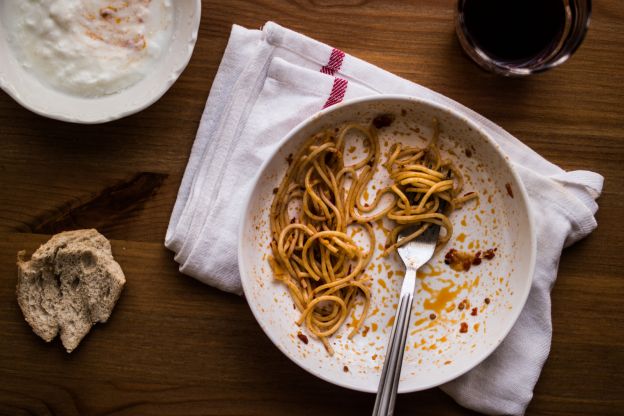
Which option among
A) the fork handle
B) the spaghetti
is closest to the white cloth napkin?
the spaghetti

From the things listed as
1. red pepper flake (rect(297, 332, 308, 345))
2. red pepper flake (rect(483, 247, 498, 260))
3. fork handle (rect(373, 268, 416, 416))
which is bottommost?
red pepper flake (rect(297, 332, 308, 345))

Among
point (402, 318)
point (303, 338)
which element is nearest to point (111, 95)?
point (303, 338)

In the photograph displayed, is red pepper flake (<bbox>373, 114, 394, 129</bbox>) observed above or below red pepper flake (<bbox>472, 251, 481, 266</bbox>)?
above

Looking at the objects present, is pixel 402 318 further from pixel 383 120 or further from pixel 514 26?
pixel 514 26

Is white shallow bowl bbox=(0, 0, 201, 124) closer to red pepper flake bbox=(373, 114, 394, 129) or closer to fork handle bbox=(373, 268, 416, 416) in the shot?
red pepper flake bbox=(373, 114, 394, 129)

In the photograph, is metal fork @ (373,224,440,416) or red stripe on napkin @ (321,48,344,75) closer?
metal fork @ (373,224,440,416)

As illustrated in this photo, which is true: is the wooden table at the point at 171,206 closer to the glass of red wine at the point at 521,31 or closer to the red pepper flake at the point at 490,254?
the glass of red wine at the point at 521,31

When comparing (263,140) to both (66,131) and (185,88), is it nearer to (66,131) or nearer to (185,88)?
(185,88)
